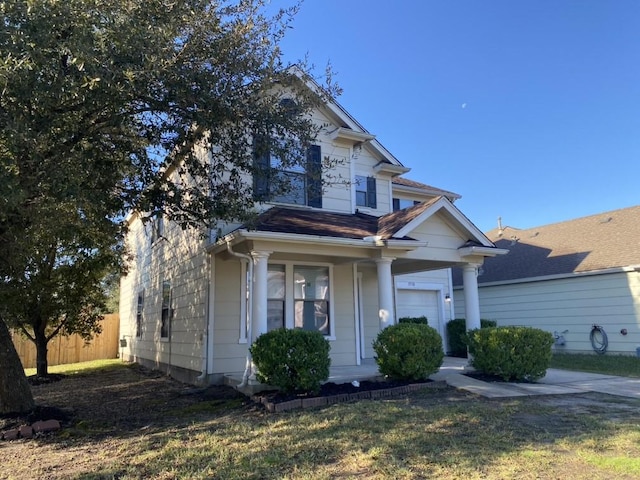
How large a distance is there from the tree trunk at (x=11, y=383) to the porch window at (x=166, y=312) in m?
5.56

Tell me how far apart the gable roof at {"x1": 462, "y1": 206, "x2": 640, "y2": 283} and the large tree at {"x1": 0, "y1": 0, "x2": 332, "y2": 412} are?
12.1m

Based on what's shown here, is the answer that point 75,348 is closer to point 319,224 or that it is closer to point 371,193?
point 371,193

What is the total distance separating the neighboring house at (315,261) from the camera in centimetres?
905

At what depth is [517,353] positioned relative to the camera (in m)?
9.12

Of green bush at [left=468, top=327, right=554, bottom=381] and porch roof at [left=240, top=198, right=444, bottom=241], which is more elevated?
porch roof at [left=240, top=198, right=444, bottom=241]

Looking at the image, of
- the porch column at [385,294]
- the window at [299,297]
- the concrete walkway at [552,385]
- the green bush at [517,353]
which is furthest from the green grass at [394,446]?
the window at [299,297]

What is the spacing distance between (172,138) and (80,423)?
4.65 m

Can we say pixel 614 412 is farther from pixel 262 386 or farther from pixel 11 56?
pixel 11 56

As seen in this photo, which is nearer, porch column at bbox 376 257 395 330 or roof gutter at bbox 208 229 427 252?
roof gutter at bbox 208 229 427 252

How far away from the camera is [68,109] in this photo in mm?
6047

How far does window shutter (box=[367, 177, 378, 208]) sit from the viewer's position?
41.5 feet

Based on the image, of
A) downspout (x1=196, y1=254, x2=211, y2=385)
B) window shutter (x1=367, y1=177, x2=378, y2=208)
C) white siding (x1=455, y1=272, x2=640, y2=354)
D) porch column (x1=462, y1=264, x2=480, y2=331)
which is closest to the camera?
downspout (x1=196, y1=254, x2=211, y2=385)

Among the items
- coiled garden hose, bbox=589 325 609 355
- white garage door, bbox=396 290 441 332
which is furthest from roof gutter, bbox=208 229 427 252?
coiled garden hose, bbox=589 325 609 355

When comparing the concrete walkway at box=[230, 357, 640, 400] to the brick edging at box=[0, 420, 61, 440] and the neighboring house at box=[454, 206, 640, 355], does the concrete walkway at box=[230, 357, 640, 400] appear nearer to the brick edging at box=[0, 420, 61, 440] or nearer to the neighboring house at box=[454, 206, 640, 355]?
the brick edging at box=[0, 420, 61, 440]
